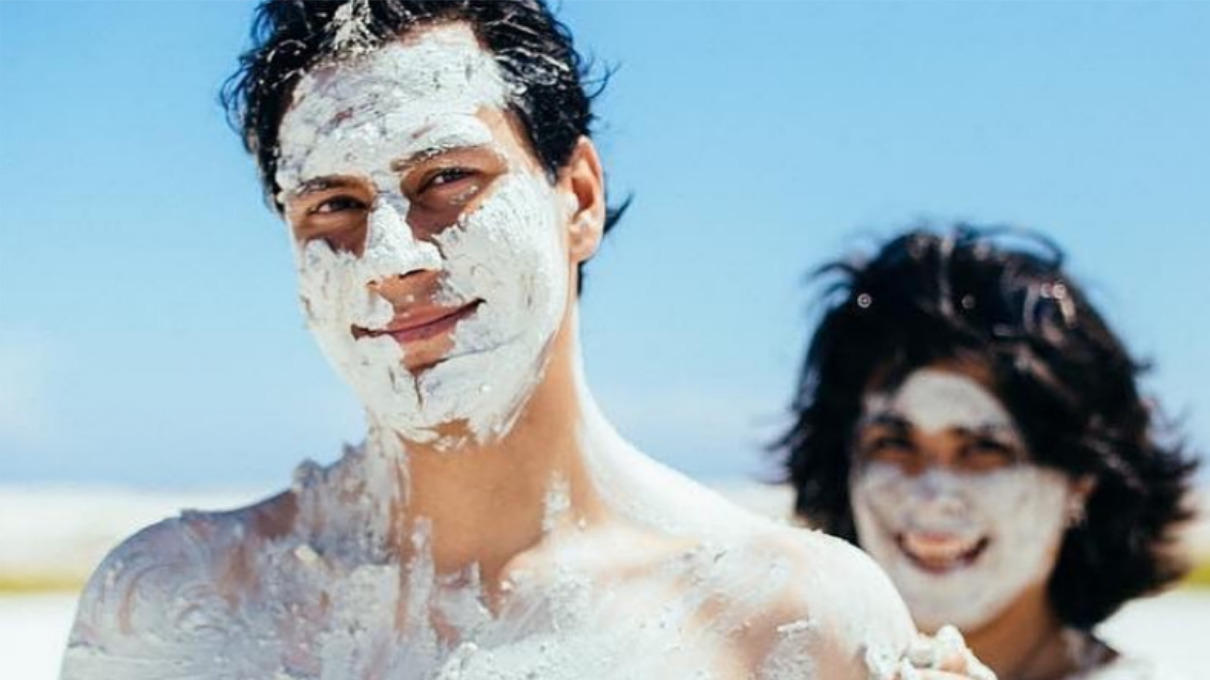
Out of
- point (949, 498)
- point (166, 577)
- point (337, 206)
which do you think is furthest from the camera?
point (949, 498)

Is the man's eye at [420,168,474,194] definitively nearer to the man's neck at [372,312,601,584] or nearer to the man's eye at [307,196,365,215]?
the man's eye at [307,196,365,215]

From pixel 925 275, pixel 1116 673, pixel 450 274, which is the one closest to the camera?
pixel 450 274

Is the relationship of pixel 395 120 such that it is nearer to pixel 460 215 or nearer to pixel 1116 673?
pixel 460 215

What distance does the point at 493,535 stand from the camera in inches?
110

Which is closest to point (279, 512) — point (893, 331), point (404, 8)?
point (404, 8)

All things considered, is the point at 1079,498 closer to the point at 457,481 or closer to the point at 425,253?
the point at 457,481

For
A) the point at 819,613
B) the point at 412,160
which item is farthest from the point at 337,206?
the point at 819,613

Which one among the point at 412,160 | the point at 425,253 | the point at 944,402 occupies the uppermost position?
the point at 412,160

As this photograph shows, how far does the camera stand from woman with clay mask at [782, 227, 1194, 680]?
405 centimetres

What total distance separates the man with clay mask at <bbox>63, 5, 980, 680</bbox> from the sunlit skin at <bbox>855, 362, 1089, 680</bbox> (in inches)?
49.1

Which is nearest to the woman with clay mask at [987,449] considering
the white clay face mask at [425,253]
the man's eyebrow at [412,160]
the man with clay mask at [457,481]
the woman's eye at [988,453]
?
the woman's eye at [988,453]

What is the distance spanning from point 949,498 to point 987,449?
121 millimetres

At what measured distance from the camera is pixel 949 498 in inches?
159

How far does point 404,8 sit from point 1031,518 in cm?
183
